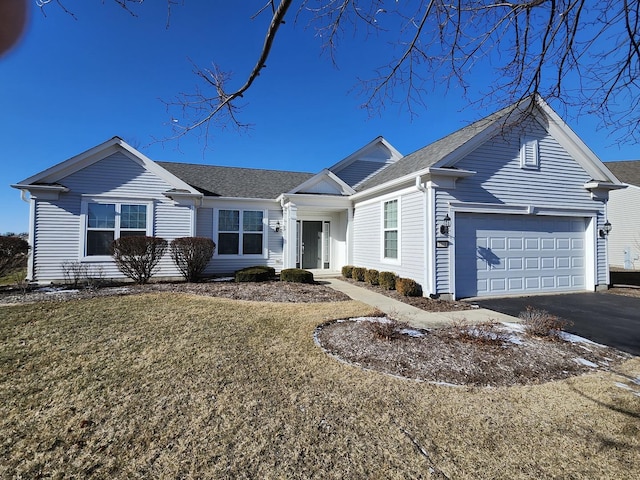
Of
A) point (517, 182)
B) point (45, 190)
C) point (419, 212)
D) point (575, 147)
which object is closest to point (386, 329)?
point (419, 212)

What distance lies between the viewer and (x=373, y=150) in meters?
15.6

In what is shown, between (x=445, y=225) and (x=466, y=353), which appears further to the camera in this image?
(x=445, y=225)

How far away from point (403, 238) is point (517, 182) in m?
3.90

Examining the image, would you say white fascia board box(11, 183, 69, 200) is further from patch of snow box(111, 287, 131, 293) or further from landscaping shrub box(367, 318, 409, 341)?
landscaping shrub box(367, 318, 409, 341)

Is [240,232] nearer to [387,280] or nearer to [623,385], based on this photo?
[387,280]

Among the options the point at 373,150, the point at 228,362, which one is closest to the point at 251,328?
the point at 228,362

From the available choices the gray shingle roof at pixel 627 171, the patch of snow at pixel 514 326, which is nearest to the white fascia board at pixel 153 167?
the patch of snow at pixel 514 326

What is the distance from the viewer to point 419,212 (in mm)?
8758

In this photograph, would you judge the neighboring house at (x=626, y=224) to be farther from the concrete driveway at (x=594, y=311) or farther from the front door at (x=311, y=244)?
the front door at (x=311, y=244)

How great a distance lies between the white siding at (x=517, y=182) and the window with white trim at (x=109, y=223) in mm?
10275

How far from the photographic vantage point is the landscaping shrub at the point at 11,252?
8.64 metres

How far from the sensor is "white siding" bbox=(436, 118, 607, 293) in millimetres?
8586

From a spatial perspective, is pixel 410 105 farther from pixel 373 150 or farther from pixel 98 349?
pixel 373 150

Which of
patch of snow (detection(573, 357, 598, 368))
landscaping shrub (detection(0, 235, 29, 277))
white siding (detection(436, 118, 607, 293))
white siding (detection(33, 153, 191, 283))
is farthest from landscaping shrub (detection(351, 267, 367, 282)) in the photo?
landscaping shrub (detection(0, 235, 29, 277))
